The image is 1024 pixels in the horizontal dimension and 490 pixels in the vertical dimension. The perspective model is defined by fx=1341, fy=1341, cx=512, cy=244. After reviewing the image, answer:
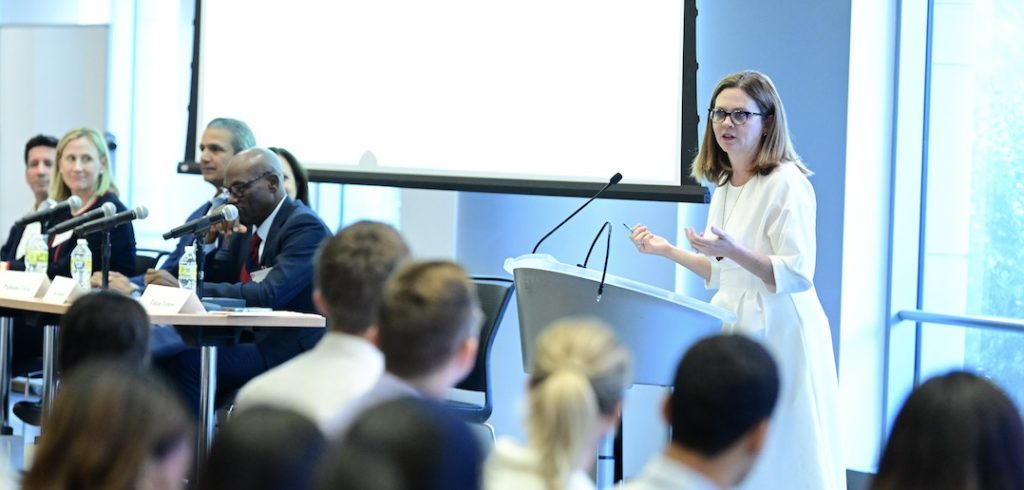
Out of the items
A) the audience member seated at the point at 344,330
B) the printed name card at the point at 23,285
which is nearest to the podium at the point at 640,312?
the audience member seated at the point at 344,330

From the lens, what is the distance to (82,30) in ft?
25.9

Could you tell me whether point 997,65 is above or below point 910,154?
above

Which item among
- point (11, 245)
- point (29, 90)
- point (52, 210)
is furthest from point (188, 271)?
point (29, 90)

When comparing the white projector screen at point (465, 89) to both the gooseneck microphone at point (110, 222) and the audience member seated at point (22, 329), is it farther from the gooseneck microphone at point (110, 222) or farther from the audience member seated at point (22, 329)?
the gooseneck microphone at point (110, 222)

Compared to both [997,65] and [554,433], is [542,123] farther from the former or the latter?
[554,433]

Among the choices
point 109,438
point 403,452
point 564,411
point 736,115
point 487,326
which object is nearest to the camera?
point 403,452

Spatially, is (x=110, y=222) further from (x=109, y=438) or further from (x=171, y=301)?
(x=109, y=438)

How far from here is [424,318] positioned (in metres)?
2.13

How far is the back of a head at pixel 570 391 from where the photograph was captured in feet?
6.03

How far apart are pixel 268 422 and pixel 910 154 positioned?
4.15 metres

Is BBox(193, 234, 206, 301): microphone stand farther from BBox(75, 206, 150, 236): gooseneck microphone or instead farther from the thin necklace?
the thin necklace

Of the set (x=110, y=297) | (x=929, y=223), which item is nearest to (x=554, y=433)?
(x=110, y=297)

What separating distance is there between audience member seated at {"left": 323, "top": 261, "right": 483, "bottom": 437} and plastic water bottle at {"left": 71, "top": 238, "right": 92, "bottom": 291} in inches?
100

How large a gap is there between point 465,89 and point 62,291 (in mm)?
1784
